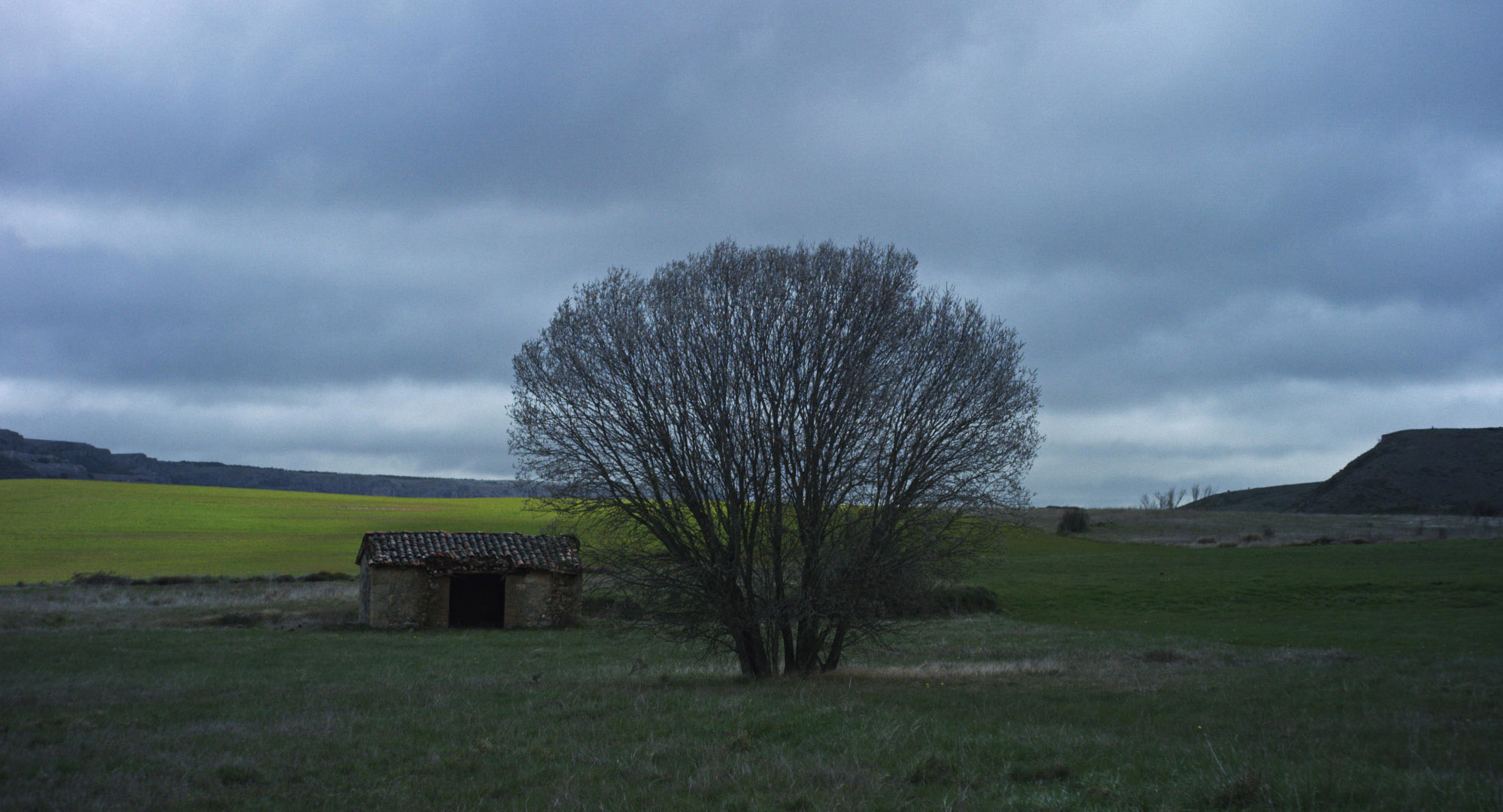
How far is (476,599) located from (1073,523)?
53.7 metres

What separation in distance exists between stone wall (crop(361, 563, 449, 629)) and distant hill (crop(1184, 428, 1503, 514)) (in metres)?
84.7

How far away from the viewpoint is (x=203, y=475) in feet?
461

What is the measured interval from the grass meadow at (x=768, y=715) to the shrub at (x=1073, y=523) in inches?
1526

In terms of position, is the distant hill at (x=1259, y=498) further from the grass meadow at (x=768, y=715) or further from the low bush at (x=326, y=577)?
the low bush at (x=326, y=577)

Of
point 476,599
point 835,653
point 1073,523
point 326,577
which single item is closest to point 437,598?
point 476,599

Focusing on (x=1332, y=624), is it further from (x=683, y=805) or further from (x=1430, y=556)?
(x=683, y=805)

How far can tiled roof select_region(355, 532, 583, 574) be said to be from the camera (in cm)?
3950

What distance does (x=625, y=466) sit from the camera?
17.0 metres

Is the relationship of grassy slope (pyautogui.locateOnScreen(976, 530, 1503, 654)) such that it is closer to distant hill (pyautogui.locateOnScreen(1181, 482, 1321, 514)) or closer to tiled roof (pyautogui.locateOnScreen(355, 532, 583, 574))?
tiled roof (pyautogui.locateOnScreen(355, 532, 583, 574))

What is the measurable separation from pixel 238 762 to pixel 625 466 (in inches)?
340

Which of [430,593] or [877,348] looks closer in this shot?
[877,348]

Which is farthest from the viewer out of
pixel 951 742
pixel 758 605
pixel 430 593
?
pixel 430 593

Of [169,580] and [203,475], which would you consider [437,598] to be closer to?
[169,580]

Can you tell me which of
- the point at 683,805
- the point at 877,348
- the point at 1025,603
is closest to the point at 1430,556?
the point at 1025,603
